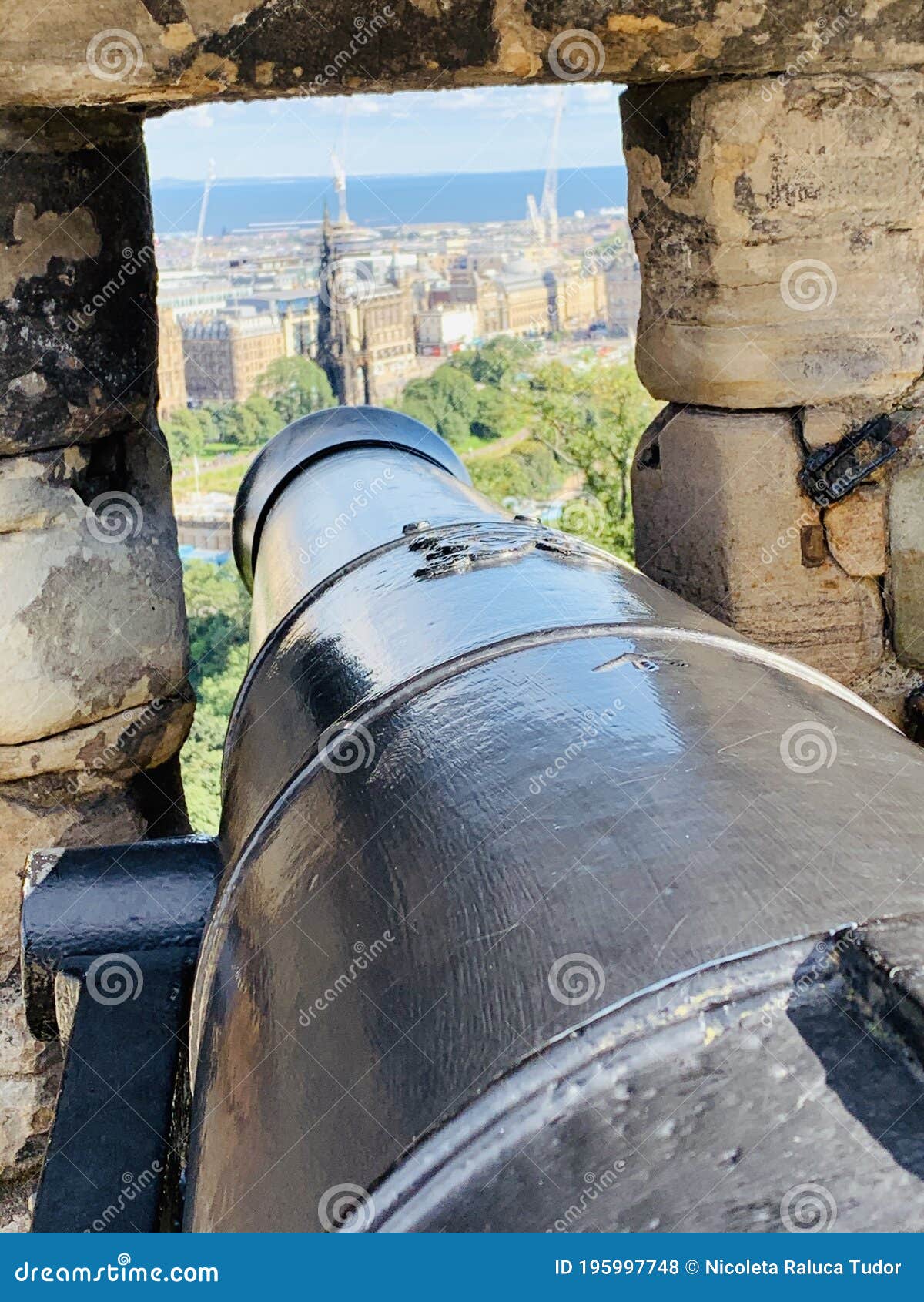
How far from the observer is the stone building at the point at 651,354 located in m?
2.88

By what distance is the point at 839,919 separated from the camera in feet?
3.24

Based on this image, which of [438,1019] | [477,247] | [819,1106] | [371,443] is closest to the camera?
[819,1106]

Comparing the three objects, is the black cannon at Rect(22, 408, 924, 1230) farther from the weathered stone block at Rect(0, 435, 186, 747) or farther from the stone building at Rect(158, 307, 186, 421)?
the stone building at Rect(158, 307, 186, 421)

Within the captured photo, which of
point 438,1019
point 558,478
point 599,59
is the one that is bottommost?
point 558,478

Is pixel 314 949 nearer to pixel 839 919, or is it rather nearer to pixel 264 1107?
pixel 264 1107

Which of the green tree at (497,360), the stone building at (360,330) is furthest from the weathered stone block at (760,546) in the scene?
the green tree at (497,360)

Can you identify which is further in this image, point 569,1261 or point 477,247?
point 477,247

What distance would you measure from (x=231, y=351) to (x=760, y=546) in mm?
20974

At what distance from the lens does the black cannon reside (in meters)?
0.91

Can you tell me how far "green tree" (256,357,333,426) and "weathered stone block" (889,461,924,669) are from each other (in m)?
16.3

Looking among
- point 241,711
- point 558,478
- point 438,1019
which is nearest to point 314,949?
point 438,1019

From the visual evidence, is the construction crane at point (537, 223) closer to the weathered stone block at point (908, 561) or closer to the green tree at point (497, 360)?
the green tree at point (497, 360)

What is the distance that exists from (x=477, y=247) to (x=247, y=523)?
2709 cm

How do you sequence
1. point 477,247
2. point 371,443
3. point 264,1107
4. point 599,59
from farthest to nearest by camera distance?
point 477,247 → point 371,443 → point 599,59 → point 264,1107
